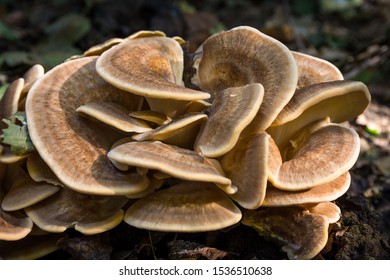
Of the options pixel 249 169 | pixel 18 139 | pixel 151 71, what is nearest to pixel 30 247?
→ pixel 18 139

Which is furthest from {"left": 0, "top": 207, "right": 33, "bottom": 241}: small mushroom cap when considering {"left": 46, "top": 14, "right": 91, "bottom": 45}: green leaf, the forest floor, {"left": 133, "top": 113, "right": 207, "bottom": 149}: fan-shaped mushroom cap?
{"left": 46, "top": 14, "right": 91, "bottom": 45}: green leaf

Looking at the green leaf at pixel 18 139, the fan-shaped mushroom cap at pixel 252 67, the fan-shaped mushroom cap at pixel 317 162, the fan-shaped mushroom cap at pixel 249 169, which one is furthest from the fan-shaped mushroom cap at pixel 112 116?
the fan-shaped mushroom cap at pixel 317 162

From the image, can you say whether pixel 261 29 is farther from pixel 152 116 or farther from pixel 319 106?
pixel 152 116

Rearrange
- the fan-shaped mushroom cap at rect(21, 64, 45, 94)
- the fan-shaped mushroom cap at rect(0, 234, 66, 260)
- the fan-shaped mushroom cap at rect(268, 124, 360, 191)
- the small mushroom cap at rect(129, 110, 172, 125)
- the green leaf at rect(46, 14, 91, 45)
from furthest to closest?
the green leaf at rect(46, 14, 91, 45)
the fan-shaped mushroom cap at rect(21, 64, 45, 94)
the fan-shaped mushroom cap at rect(0, 234, 66, 260)
the small mushroom cap at rect(129, 110, 172, 125)
the fan-shaped mushroom cap at rect(268, 124, 360, 191)

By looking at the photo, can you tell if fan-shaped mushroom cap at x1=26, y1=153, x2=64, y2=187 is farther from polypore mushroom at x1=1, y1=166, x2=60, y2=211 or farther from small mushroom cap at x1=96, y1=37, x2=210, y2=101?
small mushroom cap at x1=96, y1=37, x2=210, y2=101

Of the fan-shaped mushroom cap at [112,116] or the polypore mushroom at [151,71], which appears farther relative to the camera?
the fan-shaped mushroom cap at [112,116]

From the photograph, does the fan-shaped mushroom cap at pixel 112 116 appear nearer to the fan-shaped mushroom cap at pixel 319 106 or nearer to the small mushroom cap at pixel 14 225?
the small mushroom cap at pixel 14 225
